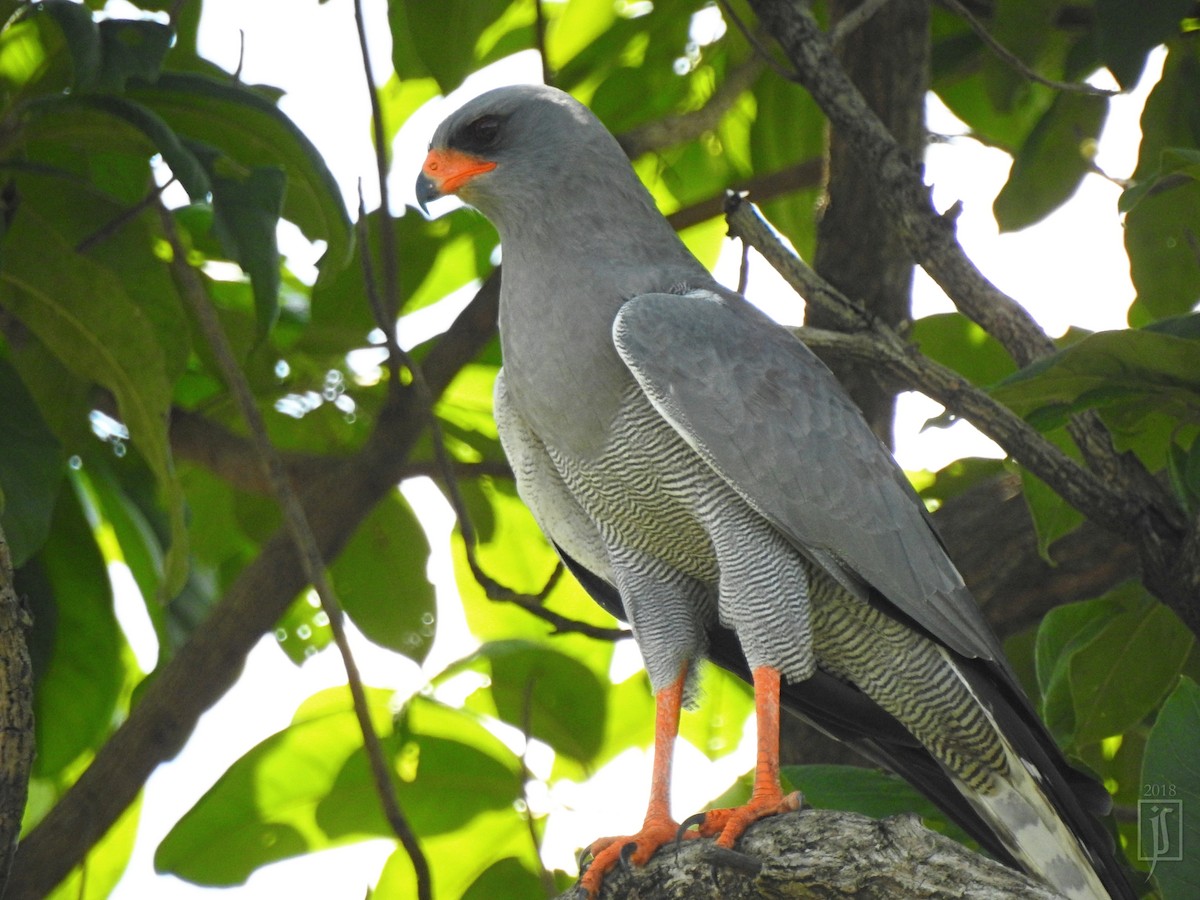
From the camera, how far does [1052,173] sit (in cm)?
484

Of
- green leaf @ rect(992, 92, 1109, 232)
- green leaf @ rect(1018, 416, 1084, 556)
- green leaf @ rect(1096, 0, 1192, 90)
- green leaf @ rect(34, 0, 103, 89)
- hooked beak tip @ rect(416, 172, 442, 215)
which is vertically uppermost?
green leaf @ rect(992, 92, 1109, 232)

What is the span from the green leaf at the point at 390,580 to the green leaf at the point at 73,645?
30.5 inches

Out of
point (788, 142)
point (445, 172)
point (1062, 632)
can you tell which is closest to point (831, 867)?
point (1062, 632)

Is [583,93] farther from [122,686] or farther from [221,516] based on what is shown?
[122,686]

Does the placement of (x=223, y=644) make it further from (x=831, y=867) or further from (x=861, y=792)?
(x=831, y=867)

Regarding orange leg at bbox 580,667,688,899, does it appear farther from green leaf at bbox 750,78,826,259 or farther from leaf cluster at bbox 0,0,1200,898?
green leaf at bbox 750,78,826,259

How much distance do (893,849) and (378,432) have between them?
96.9 inches

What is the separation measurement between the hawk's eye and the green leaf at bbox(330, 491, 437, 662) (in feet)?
5.20

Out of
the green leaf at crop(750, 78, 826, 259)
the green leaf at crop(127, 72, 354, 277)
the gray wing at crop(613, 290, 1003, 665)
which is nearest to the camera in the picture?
the gray wing at crop(613, 290, 1003, 665)

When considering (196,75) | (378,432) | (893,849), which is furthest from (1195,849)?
(196,75)

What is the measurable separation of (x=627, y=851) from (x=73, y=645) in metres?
2.19

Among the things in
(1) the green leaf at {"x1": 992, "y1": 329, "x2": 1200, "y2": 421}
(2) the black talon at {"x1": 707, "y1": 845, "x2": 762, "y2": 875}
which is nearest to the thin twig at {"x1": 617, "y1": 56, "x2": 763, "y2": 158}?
(1) the green leaf at {"x1": 992, "y1": 329, "x2": 1200, "y2": 421}

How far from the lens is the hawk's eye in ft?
12.1

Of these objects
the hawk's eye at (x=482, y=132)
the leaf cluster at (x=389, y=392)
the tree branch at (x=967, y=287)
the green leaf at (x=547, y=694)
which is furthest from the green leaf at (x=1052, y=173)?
the green leaf at (x=547, y=694)
